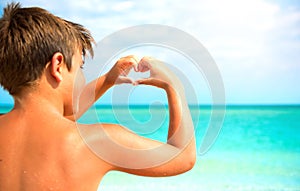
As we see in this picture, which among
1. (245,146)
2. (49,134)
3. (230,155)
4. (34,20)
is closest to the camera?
(49,134)

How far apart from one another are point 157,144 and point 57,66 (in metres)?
0.36

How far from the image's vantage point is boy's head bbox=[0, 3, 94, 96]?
1.26 metres

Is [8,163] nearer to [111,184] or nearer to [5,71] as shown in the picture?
[5,71]

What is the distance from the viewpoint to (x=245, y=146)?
42.8ft

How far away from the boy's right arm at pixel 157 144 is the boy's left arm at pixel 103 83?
10cm

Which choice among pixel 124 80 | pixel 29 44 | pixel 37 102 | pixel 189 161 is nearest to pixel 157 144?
pixel 189 161

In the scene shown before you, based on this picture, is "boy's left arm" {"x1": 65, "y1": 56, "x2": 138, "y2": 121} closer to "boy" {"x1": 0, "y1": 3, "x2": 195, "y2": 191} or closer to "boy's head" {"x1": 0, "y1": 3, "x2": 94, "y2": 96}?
"boy" {"x1": 0, "y1": 3, "x2": 195, "y2": 191}

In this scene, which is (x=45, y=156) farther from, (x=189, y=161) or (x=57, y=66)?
(x=189, y=161)

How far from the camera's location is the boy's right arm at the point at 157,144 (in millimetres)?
1186

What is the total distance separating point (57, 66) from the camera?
1.26 meters

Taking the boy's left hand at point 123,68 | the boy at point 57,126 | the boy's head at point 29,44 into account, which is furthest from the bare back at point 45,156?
the boy's left hand at point 123,68

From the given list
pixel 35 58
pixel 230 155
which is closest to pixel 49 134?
pixel 35 58

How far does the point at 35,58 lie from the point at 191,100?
46 centimetres

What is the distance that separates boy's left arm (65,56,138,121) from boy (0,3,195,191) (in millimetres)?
33
